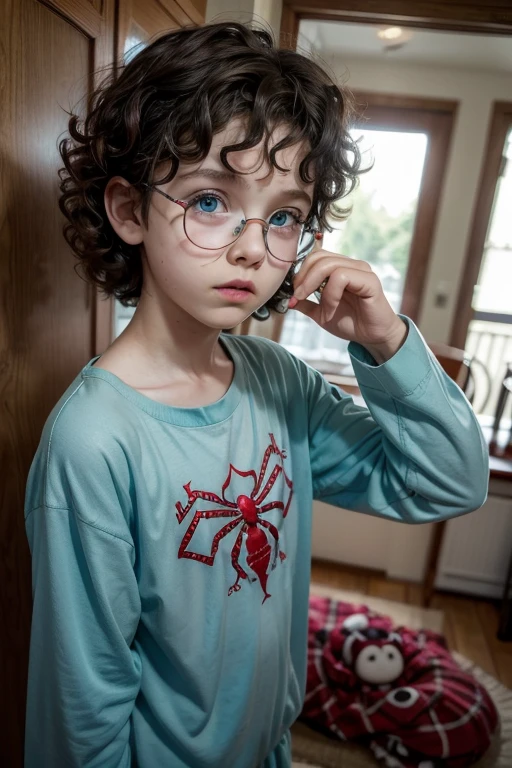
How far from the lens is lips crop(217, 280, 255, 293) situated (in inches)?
23.6

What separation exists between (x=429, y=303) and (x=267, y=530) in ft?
8.97

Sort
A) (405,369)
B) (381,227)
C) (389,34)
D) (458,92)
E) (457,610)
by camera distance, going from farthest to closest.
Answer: (381,227)
(458,92)
(389,34)
(457,610)
(405,369)

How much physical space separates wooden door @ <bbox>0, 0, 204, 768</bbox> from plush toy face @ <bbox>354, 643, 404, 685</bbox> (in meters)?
1.11

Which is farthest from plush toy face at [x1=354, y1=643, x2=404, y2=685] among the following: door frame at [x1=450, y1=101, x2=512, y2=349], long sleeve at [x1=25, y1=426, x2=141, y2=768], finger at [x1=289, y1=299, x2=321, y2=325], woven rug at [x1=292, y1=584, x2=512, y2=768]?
door frame at [x1=450, y1=101, x2=512, y2=349]

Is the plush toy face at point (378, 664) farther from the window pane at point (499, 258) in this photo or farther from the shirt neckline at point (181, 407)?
the window pane at point (499, 258)

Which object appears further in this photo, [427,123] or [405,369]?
[427,123]

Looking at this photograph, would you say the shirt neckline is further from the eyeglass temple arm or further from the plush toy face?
the plush toy face

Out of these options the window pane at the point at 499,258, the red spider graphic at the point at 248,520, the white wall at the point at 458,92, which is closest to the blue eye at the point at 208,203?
the red spider graphic at the point at 248,520

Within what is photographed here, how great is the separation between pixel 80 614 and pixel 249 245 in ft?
1.48

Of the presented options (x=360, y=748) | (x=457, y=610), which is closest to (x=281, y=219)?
(x=360, y=748)

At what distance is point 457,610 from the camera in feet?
7.52

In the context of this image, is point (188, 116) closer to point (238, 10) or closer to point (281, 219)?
point (281, 219)

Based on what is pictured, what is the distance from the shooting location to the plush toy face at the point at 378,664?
1.68 meters

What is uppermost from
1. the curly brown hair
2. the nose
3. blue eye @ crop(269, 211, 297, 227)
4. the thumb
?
the curly brown hair
